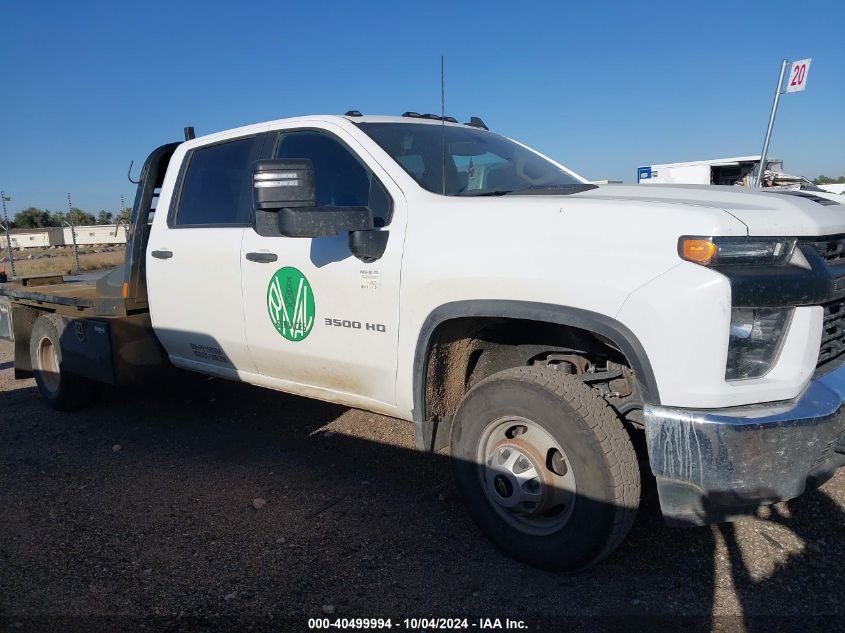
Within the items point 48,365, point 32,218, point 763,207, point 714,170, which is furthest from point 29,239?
point 763,207

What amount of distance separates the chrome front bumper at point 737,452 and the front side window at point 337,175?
1627mm

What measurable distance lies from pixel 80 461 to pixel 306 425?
154 centimetres

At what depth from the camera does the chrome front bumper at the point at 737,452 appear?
2.28 m

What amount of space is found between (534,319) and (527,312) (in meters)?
0.04

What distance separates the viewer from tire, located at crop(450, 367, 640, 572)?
2.61 m

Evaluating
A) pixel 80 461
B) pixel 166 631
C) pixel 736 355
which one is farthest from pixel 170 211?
pixel 736 355

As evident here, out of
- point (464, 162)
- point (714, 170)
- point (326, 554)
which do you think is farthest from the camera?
point (714, 170)

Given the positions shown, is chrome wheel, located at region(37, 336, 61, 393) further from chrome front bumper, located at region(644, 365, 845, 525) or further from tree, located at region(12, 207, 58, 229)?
tree, located at region(12, 207, 58, 229)

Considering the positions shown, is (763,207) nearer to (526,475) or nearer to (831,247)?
(831,247)

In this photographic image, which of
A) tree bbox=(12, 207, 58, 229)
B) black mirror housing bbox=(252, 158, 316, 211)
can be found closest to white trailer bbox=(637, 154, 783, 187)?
black mirror housing bbox=(252, 158, 316, 211)

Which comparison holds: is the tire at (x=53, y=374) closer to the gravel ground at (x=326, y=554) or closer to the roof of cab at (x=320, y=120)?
the gravel ground at (x=326, y=554)

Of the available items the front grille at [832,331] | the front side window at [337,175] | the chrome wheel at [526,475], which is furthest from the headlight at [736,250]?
the front side window at [337,175]

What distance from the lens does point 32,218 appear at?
74.8 metres

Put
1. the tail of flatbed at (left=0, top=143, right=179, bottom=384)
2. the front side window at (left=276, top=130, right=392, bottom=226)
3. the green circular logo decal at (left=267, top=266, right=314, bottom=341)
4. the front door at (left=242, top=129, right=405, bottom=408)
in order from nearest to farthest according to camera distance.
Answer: the front door at (left=242, top=129, right=405, bottom=408), the front side window at (left=276, top=130, right=392, bottom=226), the green circular logo decal at (left=267, top=266, right=314, bottom=341), the tail of flatbed at (left=0, top=143, right=179, bottom=384)
